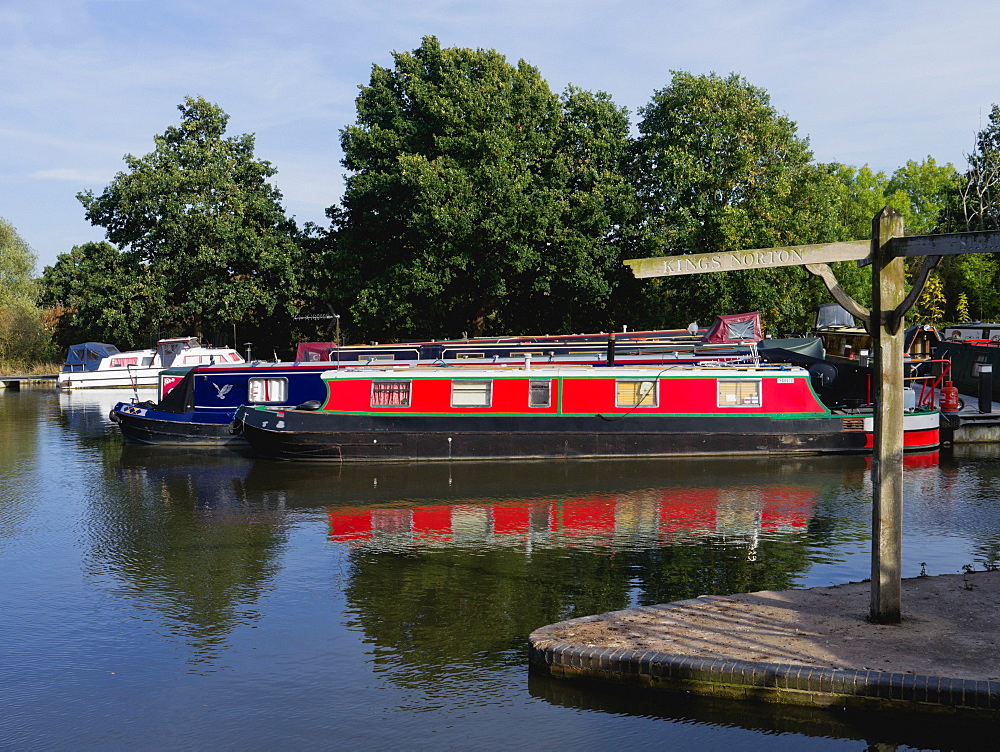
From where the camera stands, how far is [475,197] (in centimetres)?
4088

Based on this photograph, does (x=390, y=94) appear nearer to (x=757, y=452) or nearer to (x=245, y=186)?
(x=245, y=186)

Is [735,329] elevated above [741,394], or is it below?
above

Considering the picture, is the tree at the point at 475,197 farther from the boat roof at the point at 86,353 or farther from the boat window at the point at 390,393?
the boat window at the point at 390,393

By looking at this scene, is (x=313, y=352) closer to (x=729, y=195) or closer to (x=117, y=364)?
(x=729, y=195)

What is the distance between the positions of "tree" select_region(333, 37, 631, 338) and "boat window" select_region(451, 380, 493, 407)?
18.0 m

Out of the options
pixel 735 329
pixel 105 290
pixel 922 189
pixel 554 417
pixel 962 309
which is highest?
pixel 922 189

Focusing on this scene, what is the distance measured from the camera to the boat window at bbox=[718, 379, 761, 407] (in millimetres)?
23344

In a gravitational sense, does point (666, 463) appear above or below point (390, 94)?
below

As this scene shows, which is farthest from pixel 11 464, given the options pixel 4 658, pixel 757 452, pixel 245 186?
pixel 245 186

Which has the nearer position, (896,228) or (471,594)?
(896,228)

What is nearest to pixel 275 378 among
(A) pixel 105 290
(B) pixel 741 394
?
(B) pixel 741 394

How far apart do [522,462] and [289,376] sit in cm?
732

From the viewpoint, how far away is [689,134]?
40.8 m

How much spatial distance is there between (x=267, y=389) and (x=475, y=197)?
58.0 ft
